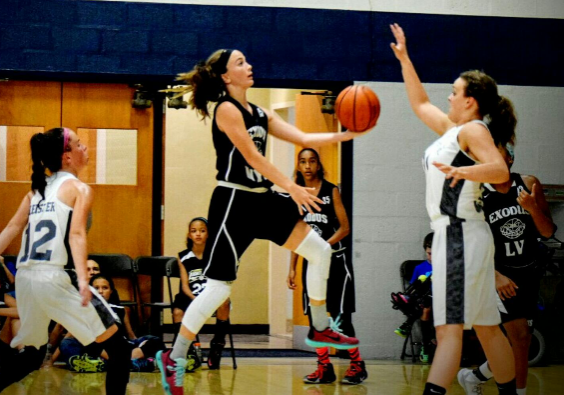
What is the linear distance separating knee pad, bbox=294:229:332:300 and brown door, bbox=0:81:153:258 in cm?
384

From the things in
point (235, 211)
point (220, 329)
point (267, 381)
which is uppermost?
point (235, 211)

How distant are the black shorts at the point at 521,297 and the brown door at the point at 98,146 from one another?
4135 mm

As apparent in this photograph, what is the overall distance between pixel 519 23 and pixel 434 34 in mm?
860

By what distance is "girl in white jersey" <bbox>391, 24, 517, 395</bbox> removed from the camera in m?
4.15

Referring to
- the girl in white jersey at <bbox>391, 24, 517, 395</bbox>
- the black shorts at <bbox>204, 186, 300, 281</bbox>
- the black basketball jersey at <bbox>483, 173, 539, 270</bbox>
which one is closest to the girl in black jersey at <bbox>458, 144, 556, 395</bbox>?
the black basketball jersey at <bbox>483, 173, 539, 270</bbox>

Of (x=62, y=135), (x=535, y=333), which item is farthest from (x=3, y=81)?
(x=535, y=333)

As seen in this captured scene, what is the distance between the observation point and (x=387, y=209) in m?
8.07

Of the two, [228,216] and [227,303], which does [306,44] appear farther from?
[228,216]

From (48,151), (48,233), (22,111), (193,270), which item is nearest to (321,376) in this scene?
(193,270)

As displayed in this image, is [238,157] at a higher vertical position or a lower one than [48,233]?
higher

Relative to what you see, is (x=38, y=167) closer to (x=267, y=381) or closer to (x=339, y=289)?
(x=267, y=381)

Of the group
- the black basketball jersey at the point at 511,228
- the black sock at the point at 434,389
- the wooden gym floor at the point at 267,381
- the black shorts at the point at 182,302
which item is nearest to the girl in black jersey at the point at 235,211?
the black sock at the point at 434,389

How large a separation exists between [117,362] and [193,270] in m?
2.83

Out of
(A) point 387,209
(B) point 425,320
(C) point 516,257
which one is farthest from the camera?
(A) point 387,209
